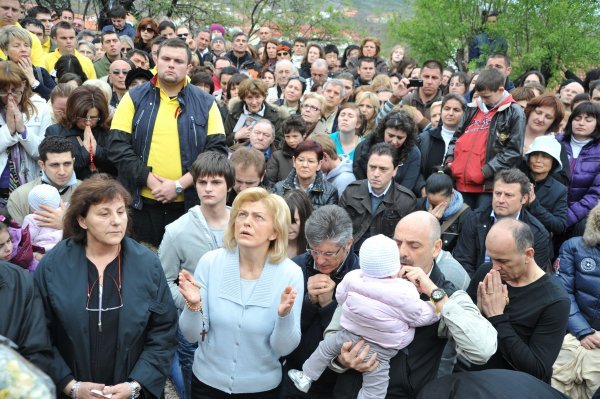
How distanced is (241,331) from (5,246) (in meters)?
1.82

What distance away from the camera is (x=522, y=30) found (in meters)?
11.7

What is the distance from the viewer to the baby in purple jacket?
3.28 metres

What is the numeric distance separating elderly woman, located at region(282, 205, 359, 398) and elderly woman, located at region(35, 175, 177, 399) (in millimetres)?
839

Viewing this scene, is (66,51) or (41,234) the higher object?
(66,51)

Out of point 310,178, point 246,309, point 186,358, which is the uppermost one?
point 310,178

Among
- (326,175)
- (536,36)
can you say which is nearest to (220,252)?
(326,175)

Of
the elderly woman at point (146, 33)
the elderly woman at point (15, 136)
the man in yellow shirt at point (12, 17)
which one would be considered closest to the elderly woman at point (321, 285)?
the elderly woman at point (15, 136)

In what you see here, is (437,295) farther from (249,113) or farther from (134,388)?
(249,113)

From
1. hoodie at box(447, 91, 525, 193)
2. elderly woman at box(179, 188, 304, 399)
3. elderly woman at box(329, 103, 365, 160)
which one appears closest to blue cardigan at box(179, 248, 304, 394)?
elderly woman at box(179, 188, 304, 399)

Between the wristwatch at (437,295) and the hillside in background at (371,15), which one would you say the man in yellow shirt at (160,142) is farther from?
the hillside in background at (371,15)

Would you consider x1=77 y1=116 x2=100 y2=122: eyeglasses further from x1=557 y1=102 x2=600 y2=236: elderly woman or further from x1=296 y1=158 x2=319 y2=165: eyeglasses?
x1=557 y1=102 x2=600 y2=236: elderly woman

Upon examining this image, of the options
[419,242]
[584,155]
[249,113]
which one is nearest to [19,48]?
[249,113]

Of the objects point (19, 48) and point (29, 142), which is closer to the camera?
point (29, 142)

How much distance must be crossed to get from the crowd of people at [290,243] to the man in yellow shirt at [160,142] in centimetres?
2
